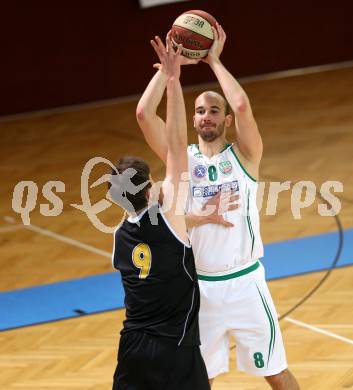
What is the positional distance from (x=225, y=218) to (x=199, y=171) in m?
0.30

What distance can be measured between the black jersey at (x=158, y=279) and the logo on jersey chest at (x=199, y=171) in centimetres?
81

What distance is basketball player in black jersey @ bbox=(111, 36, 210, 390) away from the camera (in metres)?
4.47

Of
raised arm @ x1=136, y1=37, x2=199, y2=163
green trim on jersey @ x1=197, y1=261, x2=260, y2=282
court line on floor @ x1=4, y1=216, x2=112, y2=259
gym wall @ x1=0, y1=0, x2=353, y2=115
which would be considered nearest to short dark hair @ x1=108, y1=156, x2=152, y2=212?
raised arm @ x1=136, y1=37, x2=199, y2=163

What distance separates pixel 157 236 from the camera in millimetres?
4473

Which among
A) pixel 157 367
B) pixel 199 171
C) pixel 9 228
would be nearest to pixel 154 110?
pixel 199 171

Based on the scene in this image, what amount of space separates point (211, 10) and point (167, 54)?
9.35 m

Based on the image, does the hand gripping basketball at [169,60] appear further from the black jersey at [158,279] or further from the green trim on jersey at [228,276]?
the green trim on jersey at [228,276]

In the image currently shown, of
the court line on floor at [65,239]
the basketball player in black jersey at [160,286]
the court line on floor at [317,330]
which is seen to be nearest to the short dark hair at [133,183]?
the basketball player in black jersey at [160,286]

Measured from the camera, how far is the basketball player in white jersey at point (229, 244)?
16.8ft

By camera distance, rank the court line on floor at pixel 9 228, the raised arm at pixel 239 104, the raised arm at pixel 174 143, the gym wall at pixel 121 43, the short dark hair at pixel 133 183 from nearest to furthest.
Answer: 1. the short dark hair at pixel 133 183
2. the raised arm at pixel 174 143
3. the raised arm at pixel 239 104
4. the court line on floor at pixel 9 228
5. the gym wall at pixel 121 43

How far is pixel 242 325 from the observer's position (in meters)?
5.13

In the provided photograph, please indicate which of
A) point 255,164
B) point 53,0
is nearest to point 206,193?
point 255,164

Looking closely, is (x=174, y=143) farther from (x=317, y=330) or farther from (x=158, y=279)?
(x=317, y=330)

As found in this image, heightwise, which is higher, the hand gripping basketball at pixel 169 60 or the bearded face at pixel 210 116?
the hand gripping basketball at pixel 169 60
